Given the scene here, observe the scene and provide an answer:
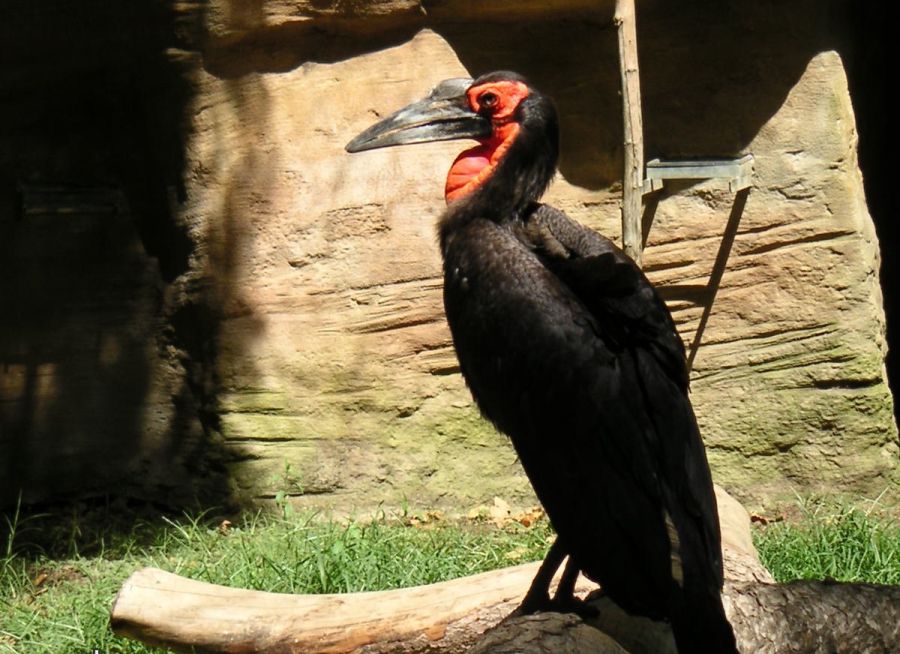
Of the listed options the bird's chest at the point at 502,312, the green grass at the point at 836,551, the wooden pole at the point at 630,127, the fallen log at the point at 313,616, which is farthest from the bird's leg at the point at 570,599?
the wooden pole at the point at 630,127

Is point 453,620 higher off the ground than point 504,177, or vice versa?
point 504,177

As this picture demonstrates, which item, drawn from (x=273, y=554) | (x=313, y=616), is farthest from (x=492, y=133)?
(x=273, y=554)

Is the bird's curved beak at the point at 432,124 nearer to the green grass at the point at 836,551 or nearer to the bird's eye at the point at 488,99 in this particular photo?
the bird's eye at the point at 488,99

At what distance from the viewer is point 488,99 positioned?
3.64m

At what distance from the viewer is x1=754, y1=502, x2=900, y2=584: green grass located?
4.14 meters

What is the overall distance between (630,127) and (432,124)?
122cm

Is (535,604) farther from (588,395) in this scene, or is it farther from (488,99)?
(488,99)

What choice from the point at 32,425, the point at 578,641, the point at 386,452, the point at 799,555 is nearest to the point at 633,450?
the point at 578,641

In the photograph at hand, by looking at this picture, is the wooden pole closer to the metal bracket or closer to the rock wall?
the metal bracket

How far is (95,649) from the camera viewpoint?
12.5ft

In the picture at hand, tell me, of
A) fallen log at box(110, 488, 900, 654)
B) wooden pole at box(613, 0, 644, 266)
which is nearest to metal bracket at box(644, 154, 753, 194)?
wooden pole at box(613, 0, 644, 266)

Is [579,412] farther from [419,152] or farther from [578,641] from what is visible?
[419,152]

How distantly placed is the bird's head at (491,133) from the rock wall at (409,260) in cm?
151

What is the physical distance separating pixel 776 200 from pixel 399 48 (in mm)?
1589
